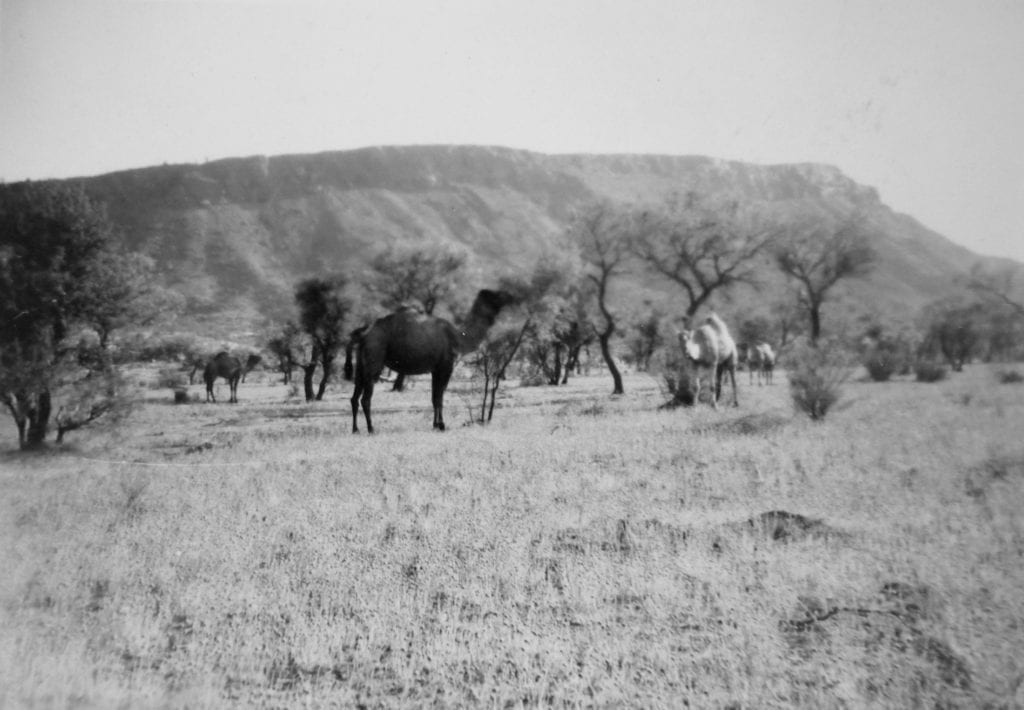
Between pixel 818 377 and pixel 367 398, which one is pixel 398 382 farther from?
pixel 818 377

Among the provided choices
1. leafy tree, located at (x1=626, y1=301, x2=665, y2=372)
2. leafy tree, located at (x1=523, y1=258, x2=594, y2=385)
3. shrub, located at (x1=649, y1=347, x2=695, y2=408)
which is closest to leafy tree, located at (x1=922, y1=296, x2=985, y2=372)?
shrub, located at (x1=649, y1=347, x2=695, y2=408)

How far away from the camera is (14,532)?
4.68 m

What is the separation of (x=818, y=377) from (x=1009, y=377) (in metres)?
Answer: 3.35

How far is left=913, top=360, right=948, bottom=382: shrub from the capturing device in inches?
475

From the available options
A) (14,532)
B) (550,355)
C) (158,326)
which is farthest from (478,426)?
(550,355)

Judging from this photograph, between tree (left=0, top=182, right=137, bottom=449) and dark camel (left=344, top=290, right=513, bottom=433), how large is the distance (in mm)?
4158

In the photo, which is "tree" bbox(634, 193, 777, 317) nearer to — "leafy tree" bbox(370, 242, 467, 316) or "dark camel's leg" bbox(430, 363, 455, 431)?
"leafy tree" bbox(370, 242, 467, 316)

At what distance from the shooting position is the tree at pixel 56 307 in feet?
19.7

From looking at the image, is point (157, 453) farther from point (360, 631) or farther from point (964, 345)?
point (964, 345)

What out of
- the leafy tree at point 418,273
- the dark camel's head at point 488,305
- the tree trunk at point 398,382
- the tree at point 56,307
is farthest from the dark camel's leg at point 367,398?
the leafy tree at point 418,273

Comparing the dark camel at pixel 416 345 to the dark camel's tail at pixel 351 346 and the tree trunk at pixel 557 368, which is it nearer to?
the dark camel's tail at pixel 351 346

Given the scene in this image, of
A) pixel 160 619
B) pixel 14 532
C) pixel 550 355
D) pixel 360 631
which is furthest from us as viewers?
pixel 550 355

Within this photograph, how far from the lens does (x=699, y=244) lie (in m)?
20.0

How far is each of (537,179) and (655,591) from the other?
31534mm
